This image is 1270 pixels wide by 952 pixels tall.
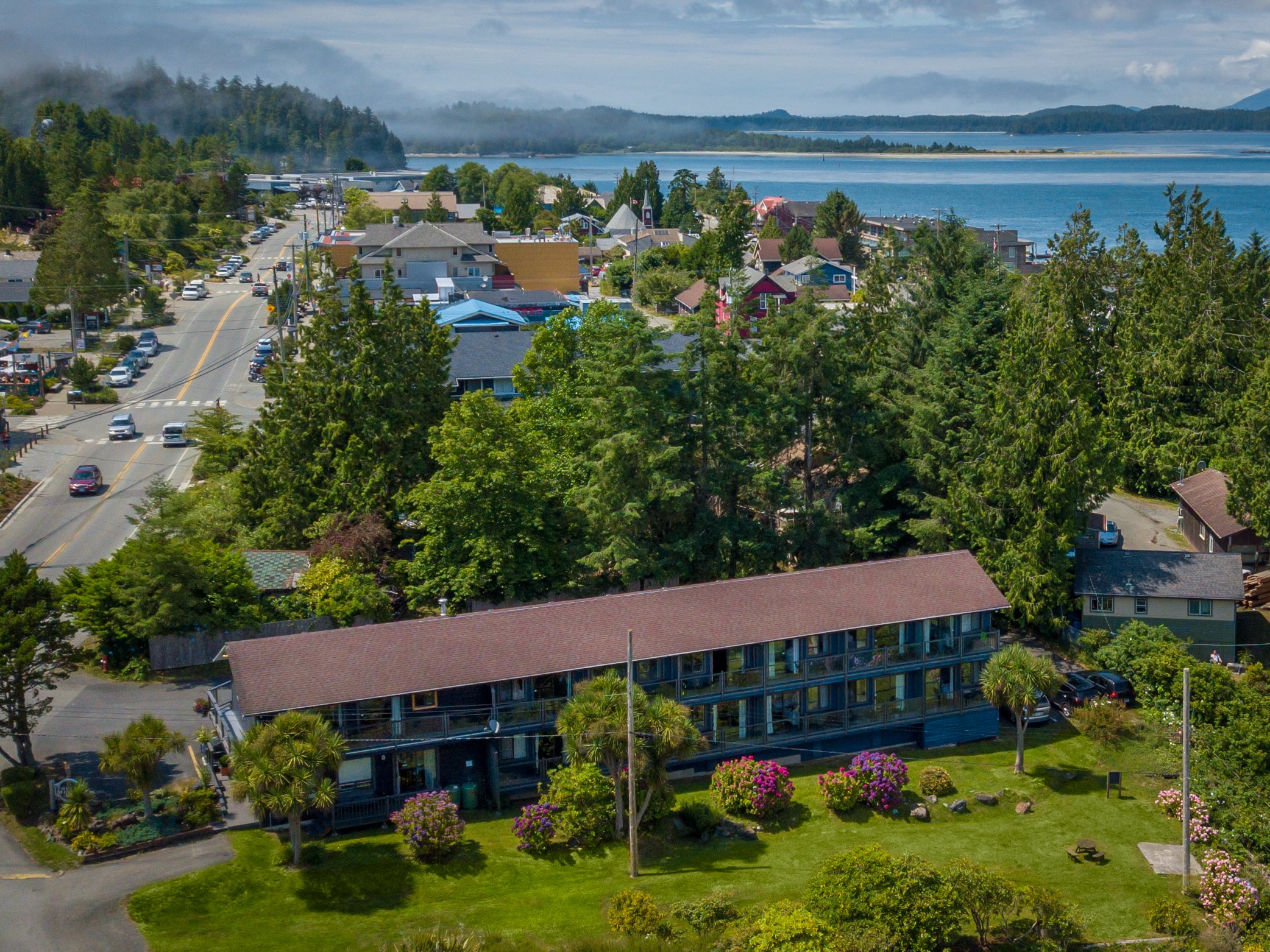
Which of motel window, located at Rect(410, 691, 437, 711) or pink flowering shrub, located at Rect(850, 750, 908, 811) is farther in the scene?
pink flowering shrub, located at Rect(850, 750, 908, 811)

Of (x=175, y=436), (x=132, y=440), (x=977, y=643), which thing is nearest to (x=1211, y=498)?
(x=977, y=643)

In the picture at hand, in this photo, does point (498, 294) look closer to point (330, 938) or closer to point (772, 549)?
point (772, 549)

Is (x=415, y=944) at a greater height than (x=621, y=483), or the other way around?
(x=621, y=483)

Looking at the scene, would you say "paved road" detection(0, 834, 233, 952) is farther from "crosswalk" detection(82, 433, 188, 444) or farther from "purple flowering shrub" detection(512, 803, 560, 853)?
"crosswalk" detection(82, 433, 188, 444)

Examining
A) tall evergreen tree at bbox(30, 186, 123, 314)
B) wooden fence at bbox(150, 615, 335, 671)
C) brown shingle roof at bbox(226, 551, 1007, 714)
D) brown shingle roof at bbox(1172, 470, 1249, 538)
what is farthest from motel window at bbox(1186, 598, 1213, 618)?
tall evergreen tree at bbox(30, 186, 123, 314)

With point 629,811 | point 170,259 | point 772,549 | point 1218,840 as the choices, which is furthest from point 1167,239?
point 170,259

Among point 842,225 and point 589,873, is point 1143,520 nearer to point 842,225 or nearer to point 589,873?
point 589,873
